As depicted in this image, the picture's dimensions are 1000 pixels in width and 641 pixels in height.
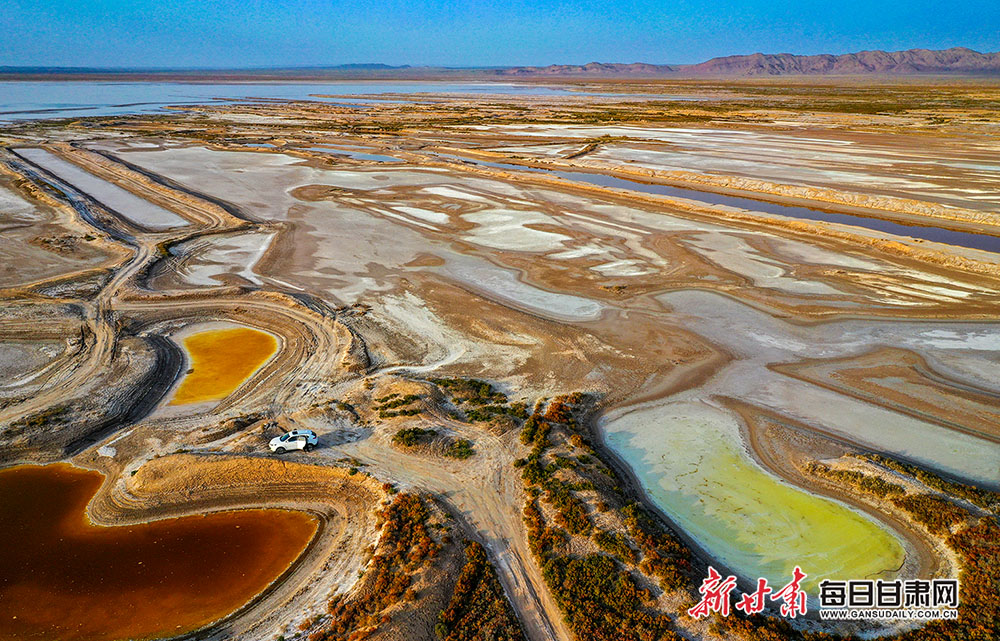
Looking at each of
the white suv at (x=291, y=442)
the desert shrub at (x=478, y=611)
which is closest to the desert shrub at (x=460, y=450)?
the desert shrub at (x=478, y=611)

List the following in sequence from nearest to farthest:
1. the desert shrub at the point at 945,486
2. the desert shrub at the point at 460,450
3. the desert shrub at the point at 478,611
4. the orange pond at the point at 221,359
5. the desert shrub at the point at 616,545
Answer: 1. the desert shrub at the point at 478,611
2. the desert shrub at the point at 616,545
3. the desert shrub at the point at 945,486
4. the desert shrub at the point at 460,450
5. the orange pond at the point at 221,359

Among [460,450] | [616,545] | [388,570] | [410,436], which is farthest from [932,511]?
[410,436]

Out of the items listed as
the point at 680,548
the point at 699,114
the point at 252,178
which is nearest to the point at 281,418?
the point at 680,548

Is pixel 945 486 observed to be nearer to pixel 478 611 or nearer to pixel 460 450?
pixel 478 611

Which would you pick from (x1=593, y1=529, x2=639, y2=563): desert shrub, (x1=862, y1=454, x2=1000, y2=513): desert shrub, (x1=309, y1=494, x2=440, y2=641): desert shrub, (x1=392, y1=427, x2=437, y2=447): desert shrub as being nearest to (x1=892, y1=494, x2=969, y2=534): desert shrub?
(x1=862, y1=454, x2=1000, y2=513): desert shrub

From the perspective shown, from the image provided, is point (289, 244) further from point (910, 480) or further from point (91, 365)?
point (910, 480)

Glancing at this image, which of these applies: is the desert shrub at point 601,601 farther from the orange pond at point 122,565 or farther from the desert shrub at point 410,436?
the orange pond at point 122,565

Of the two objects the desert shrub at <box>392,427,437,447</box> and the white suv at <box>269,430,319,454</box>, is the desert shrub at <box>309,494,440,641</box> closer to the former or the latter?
the desert shrub at <box>392,427,437,447</box>
